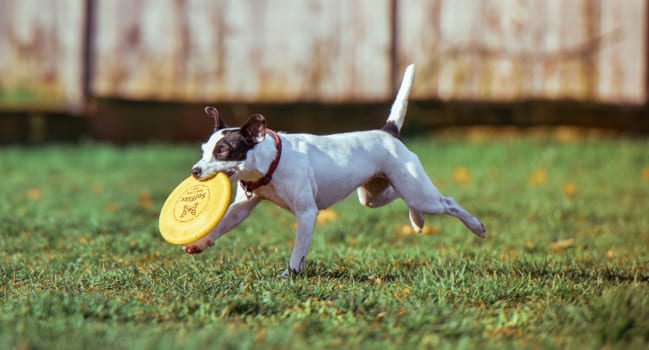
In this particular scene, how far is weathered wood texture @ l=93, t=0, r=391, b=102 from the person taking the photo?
10.4m

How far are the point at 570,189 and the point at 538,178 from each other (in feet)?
2.07

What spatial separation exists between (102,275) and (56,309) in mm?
820

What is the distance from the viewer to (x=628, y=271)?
4.49 m

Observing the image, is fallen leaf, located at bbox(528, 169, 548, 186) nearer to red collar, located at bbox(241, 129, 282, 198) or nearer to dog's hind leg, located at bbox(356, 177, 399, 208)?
dog's hind leg, located at bbox(356, 177, 399, 208)

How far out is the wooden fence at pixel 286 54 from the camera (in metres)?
10.3

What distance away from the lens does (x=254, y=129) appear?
407 cm

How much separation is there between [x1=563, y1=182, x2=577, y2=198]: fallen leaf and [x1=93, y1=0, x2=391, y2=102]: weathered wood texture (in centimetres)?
287

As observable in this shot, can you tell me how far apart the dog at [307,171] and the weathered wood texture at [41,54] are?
632 centimetres

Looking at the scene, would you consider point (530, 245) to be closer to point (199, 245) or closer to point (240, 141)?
point (199, 245)

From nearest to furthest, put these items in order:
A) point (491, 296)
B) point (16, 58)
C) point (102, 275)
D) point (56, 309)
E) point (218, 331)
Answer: point (218, 331) → point (56, 309) → point (491, 296) → point (102, 275) → point (16, 58)

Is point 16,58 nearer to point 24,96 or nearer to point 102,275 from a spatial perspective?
point 24,96

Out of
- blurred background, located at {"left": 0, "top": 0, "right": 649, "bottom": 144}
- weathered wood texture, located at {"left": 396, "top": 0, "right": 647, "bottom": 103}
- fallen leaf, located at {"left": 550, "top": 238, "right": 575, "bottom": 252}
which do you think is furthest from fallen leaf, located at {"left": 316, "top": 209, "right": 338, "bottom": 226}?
weathered wood texture, located at {"left": 396, "top": 0, "right": 647, "bottom": 103}

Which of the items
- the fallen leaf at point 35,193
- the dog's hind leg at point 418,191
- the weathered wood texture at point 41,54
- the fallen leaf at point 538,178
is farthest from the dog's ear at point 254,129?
the weathered wood texture at point 41,54

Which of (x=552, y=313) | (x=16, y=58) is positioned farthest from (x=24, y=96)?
(x=552, y=313)
